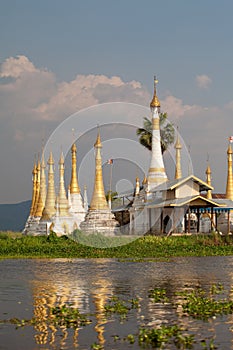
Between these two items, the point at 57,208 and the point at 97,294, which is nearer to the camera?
the point at 97,294

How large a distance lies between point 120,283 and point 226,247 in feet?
66.7

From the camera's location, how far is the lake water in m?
11.2

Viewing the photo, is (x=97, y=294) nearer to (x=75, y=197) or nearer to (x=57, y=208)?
(x=57, y=208)

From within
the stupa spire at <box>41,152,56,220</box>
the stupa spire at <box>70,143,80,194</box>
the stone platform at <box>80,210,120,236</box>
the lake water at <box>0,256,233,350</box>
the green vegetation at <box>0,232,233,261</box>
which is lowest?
the lake water at <box>0,256,233,350</box>

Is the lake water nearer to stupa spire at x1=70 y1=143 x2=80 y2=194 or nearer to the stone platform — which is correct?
the stone platform

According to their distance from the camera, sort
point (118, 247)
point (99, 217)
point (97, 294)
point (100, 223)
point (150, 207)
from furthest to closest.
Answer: point (150, 207)
point (99, 217)
point (100, 223)
point (118, 247)
point (97, 294)

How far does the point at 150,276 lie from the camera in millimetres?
22281

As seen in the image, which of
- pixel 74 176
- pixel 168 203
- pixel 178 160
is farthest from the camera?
pixel 178 160

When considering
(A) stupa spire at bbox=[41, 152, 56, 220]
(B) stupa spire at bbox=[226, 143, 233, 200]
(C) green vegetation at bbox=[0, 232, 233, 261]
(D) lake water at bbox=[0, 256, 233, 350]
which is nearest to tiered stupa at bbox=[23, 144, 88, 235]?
(A) stupa spire at bbox=[41, 152, 56, 220]

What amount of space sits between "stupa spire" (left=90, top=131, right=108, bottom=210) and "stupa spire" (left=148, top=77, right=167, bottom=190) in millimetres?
4785

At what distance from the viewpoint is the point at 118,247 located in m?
38.8

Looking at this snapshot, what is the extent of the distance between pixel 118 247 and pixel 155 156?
16.4 meters

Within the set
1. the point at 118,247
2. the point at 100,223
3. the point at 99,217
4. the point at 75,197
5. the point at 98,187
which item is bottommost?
the point at 118,247

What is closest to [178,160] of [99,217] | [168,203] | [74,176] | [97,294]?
[74,176]
